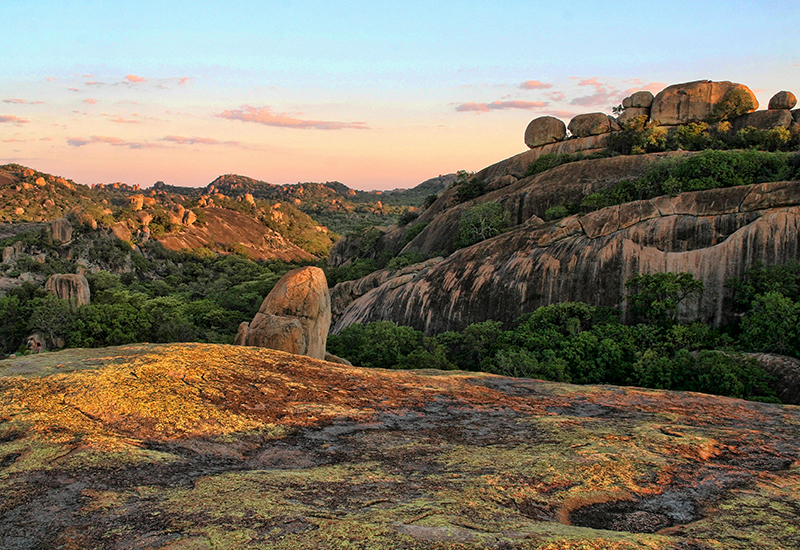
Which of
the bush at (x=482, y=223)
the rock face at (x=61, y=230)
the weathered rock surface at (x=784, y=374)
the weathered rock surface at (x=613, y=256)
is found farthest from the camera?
the rock face at (x=61, y=230)

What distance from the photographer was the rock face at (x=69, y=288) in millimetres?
32719

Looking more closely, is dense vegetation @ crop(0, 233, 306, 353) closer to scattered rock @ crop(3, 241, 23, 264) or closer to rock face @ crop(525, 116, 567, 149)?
scattered rock @ crop(3, 241, 23, 264)

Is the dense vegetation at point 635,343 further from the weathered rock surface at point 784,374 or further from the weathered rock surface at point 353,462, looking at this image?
the weathered rock surface at point 353,462

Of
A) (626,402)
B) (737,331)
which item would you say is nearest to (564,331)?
(737,331)

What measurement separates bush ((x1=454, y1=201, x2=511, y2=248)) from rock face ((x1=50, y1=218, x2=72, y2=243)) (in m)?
42.2

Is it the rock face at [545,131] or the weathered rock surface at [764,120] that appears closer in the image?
the weathered rock surface at [764,120]

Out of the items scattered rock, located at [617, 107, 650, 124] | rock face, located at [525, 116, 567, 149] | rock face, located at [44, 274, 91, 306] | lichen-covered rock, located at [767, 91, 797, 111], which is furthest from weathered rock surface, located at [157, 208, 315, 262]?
lichen-covered rock, located at [767, 91, 797, 111]

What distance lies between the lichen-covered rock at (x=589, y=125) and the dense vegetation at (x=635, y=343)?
29496 millimetres

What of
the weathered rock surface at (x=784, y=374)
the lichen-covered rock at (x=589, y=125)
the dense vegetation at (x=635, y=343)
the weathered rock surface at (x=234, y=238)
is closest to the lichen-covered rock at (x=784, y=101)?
the lichen-covered rock at (x=589, y=125)

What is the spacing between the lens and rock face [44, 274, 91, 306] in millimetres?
32719

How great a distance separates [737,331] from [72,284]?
36.3 meters

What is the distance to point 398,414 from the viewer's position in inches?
364

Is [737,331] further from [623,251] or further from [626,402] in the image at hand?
[626,402]

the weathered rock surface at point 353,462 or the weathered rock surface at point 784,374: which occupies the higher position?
the weathered rock surface at point 353,462
